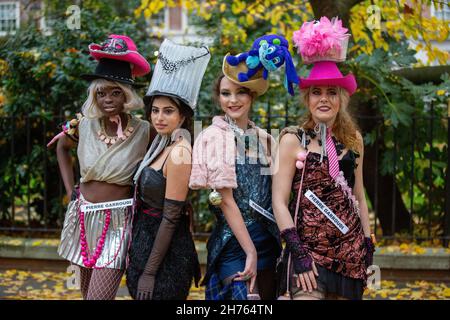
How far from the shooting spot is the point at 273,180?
3492mm

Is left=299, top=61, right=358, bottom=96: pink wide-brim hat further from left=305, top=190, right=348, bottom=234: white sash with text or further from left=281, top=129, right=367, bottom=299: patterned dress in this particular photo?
left=305, top=190, right=348, bottom=234: white sash with text

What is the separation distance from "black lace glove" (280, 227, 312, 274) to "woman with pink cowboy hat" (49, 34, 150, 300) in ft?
3.30

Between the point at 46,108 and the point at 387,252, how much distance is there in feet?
13.4

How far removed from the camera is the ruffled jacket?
3.39 m

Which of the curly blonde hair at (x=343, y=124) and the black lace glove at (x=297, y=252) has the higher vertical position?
the curly blonde hair at (x=343, y=124)

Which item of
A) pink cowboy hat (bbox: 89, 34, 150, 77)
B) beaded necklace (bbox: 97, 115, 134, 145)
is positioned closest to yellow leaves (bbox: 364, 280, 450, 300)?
beaded necklace (bbox: 97, 115, 134, 145)

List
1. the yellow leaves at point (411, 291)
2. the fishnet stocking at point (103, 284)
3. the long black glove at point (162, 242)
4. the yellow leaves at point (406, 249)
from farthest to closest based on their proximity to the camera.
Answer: the yellow leaves at point (406, 249) < the yellow leaves at point (411, 291) < the fishnet stocking at point (103, 284) < the long black glove at point (162, 242)

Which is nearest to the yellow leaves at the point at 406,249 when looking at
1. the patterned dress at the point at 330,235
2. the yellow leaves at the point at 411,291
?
the yellow leaves at the point at 411,291

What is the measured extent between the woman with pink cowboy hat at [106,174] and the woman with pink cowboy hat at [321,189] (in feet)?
3.10

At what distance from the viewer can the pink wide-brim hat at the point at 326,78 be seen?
3482 millimetres

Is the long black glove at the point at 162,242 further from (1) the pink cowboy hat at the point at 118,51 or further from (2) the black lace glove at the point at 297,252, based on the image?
(1) the pink cowboy hat at the point at 118,51

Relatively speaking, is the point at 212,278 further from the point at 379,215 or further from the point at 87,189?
the point at 379,215

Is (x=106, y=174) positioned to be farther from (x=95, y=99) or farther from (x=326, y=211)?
(x=326, y=211)
